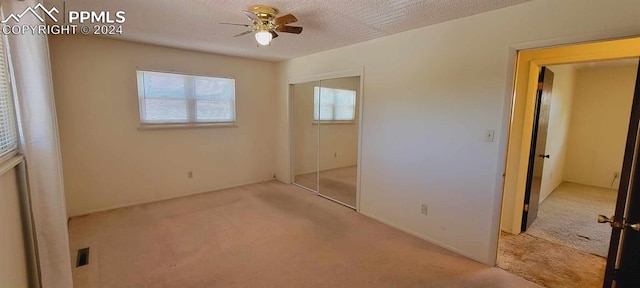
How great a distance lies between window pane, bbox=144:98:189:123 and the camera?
391cm

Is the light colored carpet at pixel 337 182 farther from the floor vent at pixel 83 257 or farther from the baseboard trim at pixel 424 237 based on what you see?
the floor vent at pixel 83 257

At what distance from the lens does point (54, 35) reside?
312cm

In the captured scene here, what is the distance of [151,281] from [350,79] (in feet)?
11.0

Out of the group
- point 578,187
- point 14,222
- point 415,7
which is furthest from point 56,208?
point 578,187

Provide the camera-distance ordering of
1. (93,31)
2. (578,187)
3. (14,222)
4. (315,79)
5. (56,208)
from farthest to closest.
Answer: (578,187) < (315,79) < (93,31) < (56,208) < (14,222)

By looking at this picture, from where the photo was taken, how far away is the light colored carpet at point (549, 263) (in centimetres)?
230

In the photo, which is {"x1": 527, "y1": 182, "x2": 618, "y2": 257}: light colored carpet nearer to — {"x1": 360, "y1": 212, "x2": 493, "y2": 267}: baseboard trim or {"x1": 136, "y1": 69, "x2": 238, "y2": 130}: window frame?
{"x1": 360, "y1": 212, "x2": 493, "y2": 267}: baseboard trim

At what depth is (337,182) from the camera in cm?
487

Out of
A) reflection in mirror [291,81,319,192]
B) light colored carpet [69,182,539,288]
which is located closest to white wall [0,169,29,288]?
light colored carpet [69,182,539,288]

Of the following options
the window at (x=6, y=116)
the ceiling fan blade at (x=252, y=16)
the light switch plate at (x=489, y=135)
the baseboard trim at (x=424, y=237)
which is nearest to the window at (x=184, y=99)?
the ceiling fan blade at (x=252, y=16)

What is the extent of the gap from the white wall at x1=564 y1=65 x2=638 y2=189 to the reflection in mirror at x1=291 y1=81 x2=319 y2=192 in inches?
211

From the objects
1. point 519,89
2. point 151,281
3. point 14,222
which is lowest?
point 151,281

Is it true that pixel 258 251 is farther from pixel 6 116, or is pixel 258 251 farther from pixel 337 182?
pixel 337 182

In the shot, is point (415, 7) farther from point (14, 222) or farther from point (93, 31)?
point (93, 31)
